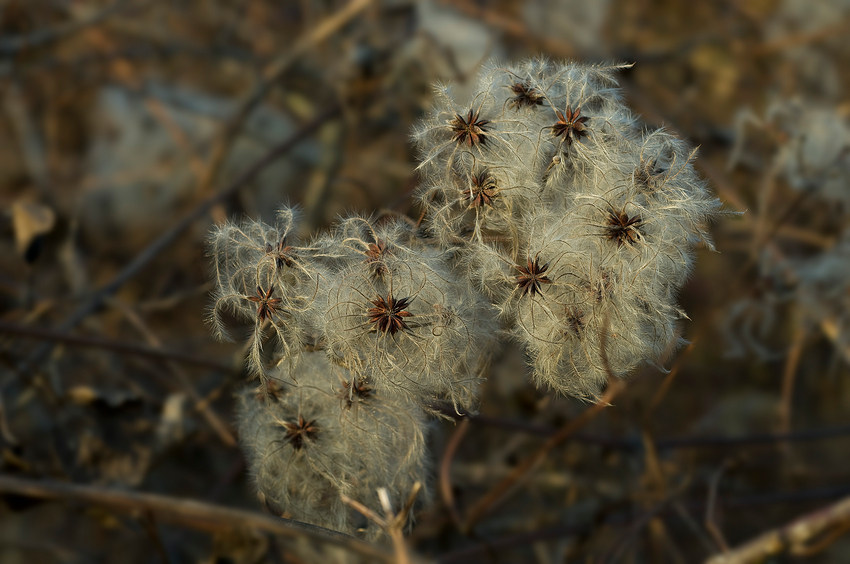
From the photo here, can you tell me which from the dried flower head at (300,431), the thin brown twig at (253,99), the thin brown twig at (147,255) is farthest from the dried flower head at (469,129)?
the thin brown twig at (253,99)

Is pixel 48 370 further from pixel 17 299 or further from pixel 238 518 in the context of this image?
pixel 238 518

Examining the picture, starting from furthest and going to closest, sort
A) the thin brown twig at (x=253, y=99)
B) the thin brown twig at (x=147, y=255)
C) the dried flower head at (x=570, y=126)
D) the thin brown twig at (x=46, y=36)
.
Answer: the thin brown twig at (x=46, y=36) < the thin brown twig at (x=253, y=99) < the thin brown twig at (x=147, y=255) < the dried flower head at (x=570, y=126)

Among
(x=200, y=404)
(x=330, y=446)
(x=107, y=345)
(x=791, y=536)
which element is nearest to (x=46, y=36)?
(x=107, y=345)

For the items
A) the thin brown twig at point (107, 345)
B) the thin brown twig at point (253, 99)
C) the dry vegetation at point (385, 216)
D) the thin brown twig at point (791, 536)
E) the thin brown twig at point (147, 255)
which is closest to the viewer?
the thin brown twig at point (791, 536)

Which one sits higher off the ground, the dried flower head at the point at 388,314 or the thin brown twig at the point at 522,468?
the thin brown twig at the point at 522,468

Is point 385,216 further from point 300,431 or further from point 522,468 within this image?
point 522,468

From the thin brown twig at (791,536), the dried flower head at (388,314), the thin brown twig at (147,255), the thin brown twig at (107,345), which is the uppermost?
the thin brown twig at (147,255)

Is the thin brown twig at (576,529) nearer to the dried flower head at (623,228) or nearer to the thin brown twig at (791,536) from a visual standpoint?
the thin brown twig at (791,536)

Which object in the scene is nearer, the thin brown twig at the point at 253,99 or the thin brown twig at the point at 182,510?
the thin brown twig at the point at 182,510
